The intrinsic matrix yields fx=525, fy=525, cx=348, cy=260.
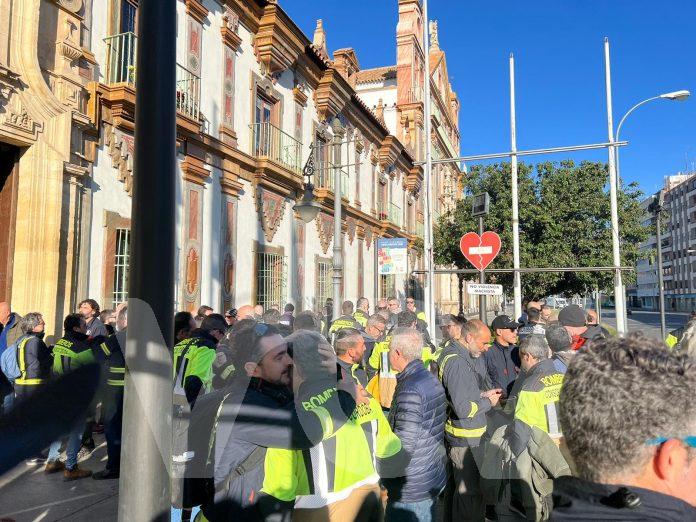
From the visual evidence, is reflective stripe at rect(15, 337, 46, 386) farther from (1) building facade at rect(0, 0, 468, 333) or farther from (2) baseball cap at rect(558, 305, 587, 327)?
(2) baseball cap at rect(558, 305, 587, 327)

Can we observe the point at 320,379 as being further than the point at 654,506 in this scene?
Yes

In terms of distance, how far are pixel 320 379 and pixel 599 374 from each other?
172 centimetres

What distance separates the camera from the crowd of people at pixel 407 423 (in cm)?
128

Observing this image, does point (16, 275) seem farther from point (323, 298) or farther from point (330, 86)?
point (330, 86)

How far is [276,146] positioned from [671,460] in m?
14.5

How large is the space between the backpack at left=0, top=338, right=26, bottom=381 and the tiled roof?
30055 mm

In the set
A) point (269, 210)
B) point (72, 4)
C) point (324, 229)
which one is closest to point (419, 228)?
point (324, 229)

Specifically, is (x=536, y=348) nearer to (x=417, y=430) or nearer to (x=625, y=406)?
(x=417, y=430)

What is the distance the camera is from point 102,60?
9.11 metres

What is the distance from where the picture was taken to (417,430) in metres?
3.34

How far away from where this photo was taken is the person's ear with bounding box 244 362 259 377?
8.98 feet

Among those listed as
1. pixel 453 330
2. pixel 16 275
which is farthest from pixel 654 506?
pixel 16 275

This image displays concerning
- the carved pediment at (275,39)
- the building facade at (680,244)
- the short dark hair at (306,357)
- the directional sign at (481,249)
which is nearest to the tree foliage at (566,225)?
the directional sign at (481,249)

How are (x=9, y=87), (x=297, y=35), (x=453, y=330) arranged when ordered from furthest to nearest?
(x=297, y=35) < (x=9, y=87) < (x=453, y=330)
